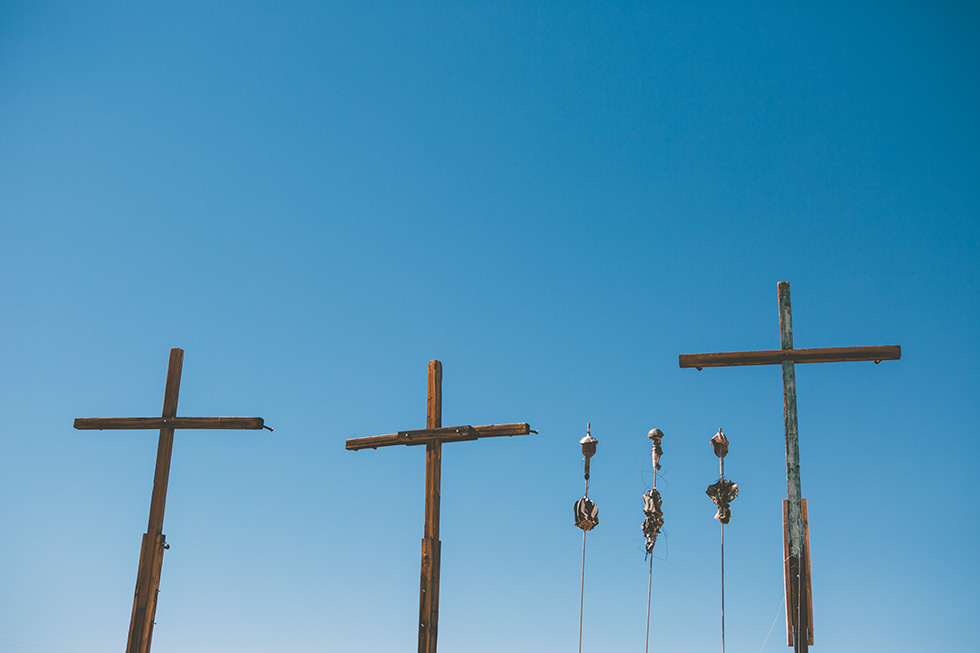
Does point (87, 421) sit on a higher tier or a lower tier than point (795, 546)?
higher

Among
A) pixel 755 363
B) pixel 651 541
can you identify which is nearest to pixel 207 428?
pixel 651 541

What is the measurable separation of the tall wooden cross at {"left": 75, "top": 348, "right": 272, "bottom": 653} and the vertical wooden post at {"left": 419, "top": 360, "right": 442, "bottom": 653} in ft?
8.83

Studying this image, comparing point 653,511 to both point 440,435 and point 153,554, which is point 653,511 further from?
point 153,554

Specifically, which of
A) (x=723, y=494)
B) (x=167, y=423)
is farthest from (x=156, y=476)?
(x=723, y=494)

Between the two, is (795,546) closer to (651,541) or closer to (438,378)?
(651,541)

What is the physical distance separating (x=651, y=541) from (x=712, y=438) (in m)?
1.75

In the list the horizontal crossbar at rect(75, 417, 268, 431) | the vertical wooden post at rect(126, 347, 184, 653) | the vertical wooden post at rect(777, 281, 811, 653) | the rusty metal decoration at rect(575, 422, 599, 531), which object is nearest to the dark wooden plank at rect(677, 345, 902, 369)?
the vertical wooden post at rect(777, 281, 811, 653)

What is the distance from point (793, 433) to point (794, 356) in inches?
40.5

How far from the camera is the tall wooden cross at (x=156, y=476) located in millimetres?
13430

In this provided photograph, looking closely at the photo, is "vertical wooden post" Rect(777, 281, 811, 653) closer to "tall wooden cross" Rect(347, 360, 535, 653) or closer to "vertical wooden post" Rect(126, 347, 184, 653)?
"tall wooden cross" Rect(347, 360, 535, 653)

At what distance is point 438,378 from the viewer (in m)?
13.2

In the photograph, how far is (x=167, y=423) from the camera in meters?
14.2

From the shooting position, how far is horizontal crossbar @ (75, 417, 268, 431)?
45.1 feet

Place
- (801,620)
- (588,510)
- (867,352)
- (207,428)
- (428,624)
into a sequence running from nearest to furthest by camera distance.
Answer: (801,620) → (867,352) → (428,624) → (588,510) → (207,428)
